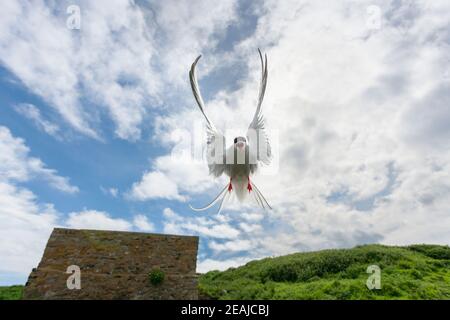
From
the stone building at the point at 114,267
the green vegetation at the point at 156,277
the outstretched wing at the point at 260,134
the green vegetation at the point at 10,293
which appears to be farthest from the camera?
the green vegetation at the point at 10,293

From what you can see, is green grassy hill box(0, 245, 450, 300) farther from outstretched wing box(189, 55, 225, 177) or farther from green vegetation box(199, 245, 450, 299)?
outstretched wing box(189, 55, 225, 177)

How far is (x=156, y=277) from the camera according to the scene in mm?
13938

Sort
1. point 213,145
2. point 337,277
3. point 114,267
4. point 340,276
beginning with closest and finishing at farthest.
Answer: point 213,145
point 114,267
point 337,277
point 340,276

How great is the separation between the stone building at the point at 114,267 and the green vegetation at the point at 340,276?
273 cm

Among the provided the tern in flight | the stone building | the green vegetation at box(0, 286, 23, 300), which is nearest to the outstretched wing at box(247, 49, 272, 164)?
the tern in flight

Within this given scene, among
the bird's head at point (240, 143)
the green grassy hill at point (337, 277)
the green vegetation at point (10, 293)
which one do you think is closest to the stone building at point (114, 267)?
the green grassy hill at point (337, 277)

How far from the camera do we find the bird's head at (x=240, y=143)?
28.9ft

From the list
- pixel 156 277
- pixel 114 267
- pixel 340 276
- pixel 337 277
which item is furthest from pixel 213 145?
pixel 340 276

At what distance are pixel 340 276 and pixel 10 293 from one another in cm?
1743

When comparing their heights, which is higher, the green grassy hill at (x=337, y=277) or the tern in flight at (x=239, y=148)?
the tern in flight at (x=239, y=148)

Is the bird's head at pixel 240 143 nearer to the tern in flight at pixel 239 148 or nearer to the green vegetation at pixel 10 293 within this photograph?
the tern in flight at pixel 239 148

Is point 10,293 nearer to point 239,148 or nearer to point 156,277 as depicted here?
point 156,277

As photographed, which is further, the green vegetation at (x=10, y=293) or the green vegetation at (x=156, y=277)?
the green vegetation at (x=10, y=293)
